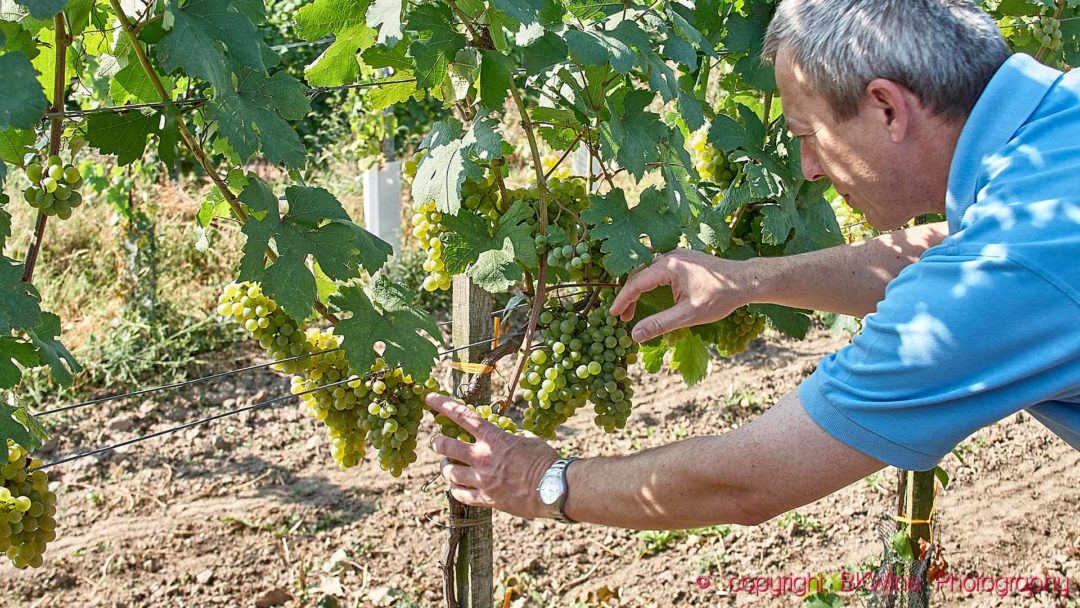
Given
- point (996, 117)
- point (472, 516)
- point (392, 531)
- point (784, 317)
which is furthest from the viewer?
point (392, 531)

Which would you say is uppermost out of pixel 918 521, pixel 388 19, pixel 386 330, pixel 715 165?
pixel 715 165

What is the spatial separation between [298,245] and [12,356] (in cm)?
52

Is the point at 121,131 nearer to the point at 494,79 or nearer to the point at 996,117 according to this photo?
the point at 494,79

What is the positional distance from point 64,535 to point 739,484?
11.3 ft

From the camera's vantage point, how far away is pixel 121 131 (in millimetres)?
1913

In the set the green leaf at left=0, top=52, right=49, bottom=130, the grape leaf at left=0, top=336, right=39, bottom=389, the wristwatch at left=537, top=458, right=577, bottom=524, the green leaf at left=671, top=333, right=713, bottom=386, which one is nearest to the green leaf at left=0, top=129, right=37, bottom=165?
the grape leaf at left=0, top=336, right=39, bottom=389

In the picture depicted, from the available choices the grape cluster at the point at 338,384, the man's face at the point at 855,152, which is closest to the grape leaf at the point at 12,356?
the grape cluster at the point at 338,384

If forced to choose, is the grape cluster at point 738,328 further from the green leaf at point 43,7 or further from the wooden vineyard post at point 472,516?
the green leaf at point 43,7

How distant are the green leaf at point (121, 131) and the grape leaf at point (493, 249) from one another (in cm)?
60

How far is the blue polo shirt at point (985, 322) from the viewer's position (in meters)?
1.38

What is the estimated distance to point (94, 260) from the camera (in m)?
6.45

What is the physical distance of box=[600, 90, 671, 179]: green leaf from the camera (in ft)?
6.45

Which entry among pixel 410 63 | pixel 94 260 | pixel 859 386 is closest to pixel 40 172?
pixel 410 63

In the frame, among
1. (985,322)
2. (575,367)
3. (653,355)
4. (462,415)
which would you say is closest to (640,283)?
(575,367)
